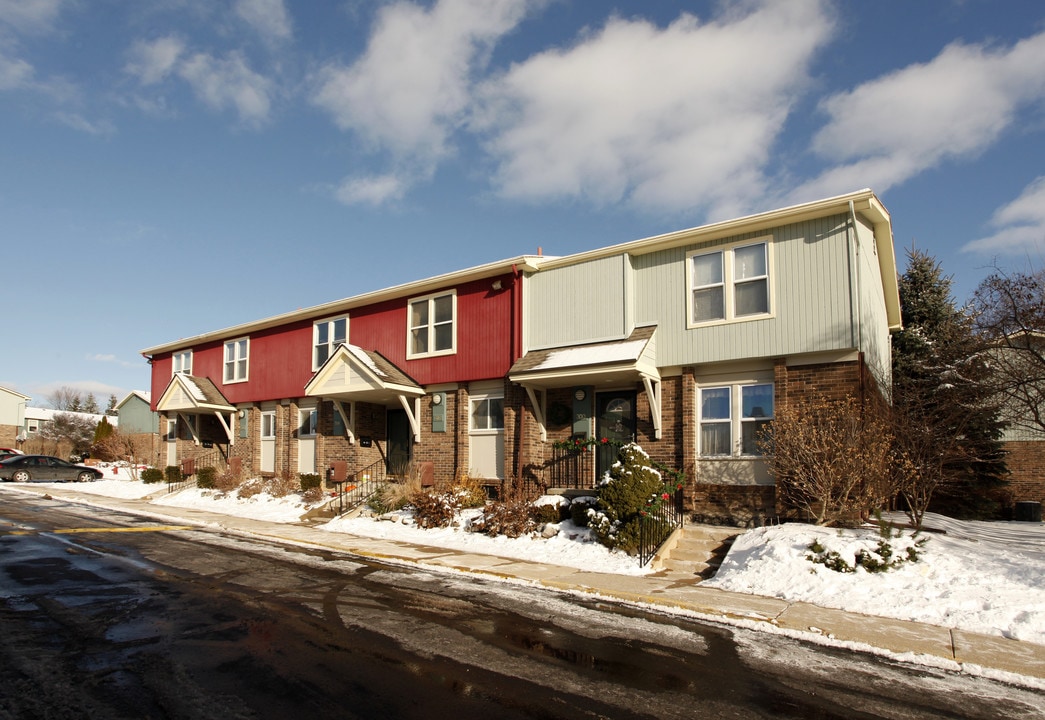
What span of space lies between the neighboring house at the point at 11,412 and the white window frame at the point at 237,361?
4897 cm

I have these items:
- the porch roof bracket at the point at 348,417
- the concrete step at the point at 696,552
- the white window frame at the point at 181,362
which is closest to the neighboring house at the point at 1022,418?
the concrete step at the point at 696,552

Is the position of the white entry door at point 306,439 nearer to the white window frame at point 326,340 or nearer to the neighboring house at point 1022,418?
the white window frame at point 326,340

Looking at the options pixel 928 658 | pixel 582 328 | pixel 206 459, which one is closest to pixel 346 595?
pixel 928 658

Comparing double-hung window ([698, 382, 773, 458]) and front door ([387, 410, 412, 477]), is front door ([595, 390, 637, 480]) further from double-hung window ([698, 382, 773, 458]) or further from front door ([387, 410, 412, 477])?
front door ([387, 410, 412, 477])

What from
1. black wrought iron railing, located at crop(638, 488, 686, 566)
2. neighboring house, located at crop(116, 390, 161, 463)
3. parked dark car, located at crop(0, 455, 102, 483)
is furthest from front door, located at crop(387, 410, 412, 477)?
neighboring house, located at crop(116, 390, 161, 463)

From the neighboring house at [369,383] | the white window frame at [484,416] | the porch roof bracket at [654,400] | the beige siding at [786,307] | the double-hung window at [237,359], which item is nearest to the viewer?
the beige siding at [786,307]

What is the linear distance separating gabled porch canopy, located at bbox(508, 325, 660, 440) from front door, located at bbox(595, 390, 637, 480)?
1.14 ft

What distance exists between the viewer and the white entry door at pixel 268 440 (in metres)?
24.9

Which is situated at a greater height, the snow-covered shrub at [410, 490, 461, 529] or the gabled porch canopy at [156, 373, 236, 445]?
the gabled porch canopy at [156, 373, 236, 445]

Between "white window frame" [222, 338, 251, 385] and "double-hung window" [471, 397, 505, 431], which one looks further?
"white window frame" [222, 338, 251, 385]

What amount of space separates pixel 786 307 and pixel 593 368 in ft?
13.6

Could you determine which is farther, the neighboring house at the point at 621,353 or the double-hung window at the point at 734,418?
the double-hung window at the point at 734,418

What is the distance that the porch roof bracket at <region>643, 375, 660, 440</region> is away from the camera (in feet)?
48.7

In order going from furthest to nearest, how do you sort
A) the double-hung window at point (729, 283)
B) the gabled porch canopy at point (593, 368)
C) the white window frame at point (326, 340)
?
1. the white window frame at point (326, 340)
2. the gabled porch canopy at point (593, 368)
3. the double-hung window at point (729, 283)
